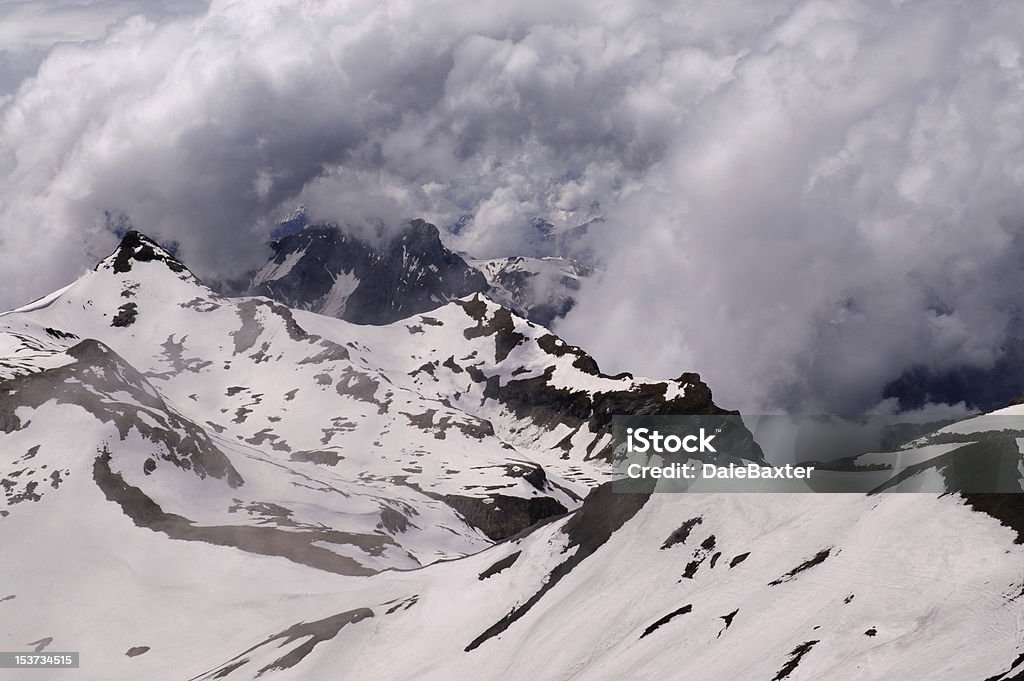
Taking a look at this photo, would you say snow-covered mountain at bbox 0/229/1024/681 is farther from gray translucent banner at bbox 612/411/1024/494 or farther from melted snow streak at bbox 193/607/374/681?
gray translucent banner at bbox 612/411/1024/494

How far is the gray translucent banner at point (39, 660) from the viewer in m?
113

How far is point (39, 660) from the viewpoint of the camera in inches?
4530

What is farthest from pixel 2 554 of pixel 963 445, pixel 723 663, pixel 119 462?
pixel 963 445

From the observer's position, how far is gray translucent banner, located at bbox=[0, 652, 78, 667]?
11300cm

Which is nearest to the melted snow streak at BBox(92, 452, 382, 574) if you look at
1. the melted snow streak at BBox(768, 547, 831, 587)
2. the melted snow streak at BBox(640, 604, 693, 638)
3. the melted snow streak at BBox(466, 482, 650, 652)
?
the melted snow streak at BBox(466, 482, 650, 652)

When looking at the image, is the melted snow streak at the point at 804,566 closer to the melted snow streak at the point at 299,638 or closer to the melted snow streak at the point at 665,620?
the melted snow streak at the point at 665,620

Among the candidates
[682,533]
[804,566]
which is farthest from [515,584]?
[804,566]

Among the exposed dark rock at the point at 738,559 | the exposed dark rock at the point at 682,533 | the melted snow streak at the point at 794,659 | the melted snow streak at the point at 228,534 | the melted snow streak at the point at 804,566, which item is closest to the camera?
the melted snow streak at the point at 794,659

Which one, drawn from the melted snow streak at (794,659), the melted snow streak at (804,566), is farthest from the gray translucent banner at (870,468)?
the melted snow streak at (794,659)

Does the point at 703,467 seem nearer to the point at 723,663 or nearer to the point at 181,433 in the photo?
the point at 723,663

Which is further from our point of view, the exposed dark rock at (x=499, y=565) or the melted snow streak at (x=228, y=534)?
the melted snow streak at (x=228, y=534)

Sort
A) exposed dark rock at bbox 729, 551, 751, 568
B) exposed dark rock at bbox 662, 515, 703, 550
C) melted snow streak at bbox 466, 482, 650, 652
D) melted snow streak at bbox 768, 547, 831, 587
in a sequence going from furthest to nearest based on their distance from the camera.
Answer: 1. melted snow streak at bbox 466, 482, 650, 652
2. exposed dark rock at bbox 662, 515, 703, 550
3. exposed dark rock at bbox 729, 551, 751, 568
4. melted snow streak at bbox 768, 547, 831, 587

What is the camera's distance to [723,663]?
47.9 meters

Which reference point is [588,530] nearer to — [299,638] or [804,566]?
[804,566]
